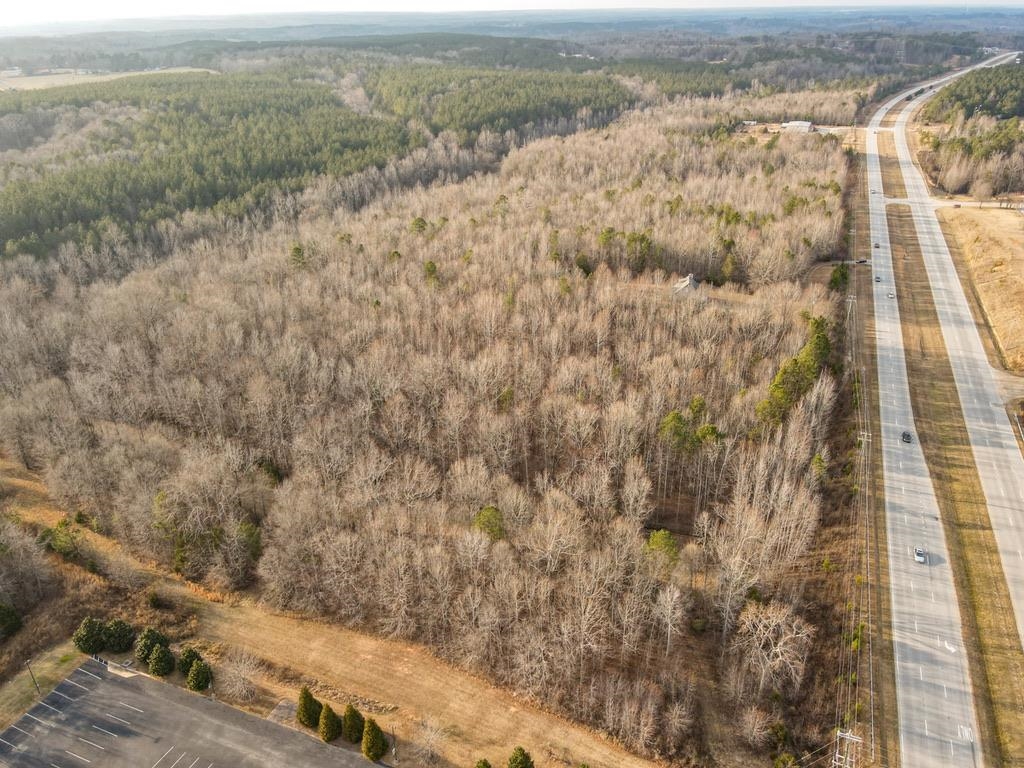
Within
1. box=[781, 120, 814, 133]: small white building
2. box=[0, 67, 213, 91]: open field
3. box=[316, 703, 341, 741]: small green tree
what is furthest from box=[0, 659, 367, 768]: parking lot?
box=[0, 67, 213, 91]: open field

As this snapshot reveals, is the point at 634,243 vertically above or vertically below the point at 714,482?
above

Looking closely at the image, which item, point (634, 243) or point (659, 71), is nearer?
point (634, 243)

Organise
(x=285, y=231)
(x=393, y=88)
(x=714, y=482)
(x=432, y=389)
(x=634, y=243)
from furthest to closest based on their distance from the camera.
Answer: (x=393, y=88) < (x=285, y=231) < (x=634, y=243) < (x=432, y=389) < (x=714, y=482)

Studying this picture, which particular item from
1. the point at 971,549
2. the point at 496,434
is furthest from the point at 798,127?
the point at 496,434

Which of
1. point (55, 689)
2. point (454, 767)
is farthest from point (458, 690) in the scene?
point (55, 689)

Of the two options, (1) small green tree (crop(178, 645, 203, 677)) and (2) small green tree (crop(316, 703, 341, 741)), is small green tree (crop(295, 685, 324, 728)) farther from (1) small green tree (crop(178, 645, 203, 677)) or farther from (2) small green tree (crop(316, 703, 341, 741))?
(1) small green tree (crop(178, 645, 203, 677))

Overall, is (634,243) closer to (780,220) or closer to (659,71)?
(780,220)

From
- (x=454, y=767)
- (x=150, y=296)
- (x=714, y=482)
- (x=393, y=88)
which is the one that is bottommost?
(x=454, y=767)

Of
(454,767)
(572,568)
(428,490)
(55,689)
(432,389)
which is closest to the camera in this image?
(454,767)
